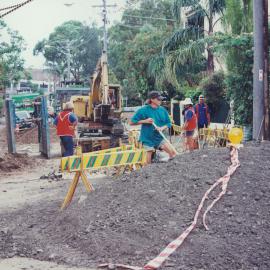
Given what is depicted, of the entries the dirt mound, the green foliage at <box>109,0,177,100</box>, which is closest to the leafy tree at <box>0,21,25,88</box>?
the green foliage at <box>109,0,177,100</box>

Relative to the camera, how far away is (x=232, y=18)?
1552 cm

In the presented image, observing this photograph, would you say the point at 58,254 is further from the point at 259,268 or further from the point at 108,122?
the point at 108,122

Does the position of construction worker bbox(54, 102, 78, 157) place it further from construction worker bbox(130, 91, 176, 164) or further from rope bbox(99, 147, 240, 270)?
rope bbox(99, 147, 240, 270)

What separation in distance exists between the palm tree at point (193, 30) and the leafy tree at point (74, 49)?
3854 cm

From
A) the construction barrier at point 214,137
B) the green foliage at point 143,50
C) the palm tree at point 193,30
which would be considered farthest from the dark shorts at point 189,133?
the green foliage at point 143,50

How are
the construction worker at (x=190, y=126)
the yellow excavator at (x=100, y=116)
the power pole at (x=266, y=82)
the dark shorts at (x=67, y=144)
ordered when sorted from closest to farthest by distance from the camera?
the power pole at (x=266, y=82) < the dark shorts at (x=67, y=144) < the construction worker at (x=190, y=126) < the yellow excavator at (x=100, y=116)

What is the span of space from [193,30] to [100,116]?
872 cm

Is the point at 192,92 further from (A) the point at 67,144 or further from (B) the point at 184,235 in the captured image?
(B) the point at 184,235

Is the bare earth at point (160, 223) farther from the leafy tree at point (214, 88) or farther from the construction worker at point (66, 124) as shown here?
the leafy tree at point (214, 88)

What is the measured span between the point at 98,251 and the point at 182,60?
17194 millimetres

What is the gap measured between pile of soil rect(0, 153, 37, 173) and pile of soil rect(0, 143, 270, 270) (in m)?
6.49

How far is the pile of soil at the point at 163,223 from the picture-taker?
473 centimetres

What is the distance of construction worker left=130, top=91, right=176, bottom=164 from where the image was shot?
8.31 metres

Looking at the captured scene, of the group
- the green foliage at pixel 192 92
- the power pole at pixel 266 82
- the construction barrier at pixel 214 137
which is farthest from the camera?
the green foliage at pixel 192 92
